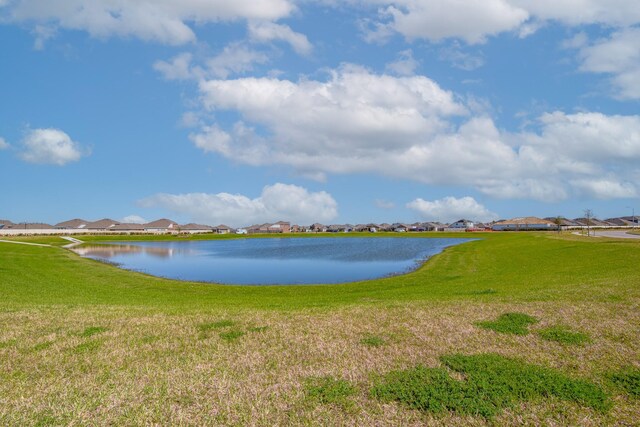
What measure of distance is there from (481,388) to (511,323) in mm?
Answer: 4878

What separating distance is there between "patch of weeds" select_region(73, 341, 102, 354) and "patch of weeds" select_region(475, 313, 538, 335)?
958 cm

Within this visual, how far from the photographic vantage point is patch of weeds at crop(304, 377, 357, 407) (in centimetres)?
637

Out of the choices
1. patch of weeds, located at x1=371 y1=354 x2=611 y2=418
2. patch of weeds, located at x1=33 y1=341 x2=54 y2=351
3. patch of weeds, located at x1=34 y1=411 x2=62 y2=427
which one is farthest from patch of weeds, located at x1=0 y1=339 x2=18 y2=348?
patch of weeds, located at x1=371 y1=354 x2=611 y2=418

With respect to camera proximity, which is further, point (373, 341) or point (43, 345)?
point (43, 345)

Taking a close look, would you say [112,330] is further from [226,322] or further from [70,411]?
[70,411]

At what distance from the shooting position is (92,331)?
1068 cm

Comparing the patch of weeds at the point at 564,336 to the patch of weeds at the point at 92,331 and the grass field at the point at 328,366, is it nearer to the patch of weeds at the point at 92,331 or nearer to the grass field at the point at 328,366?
the grass field at the point at 328,366

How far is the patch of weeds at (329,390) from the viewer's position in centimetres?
637

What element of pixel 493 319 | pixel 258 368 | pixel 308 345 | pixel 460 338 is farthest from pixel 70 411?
pixel 493 319

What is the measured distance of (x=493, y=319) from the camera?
1147 centimetres

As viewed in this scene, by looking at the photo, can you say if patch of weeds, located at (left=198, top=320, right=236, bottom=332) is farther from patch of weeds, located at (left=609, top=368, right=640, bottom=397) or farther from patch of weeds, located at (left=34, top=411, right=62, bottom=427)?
patch of weeds, located at (left=609, top=368, right=640, bottom=397)

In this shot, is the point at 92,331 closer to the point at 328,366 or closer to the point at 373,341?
the point at 328,366

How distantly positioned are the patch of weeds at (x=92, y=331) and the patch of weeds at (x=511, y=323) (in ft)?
33.2

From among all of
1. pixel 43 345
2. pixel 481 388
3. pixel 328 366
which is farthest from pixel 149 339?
pixel 481 388
